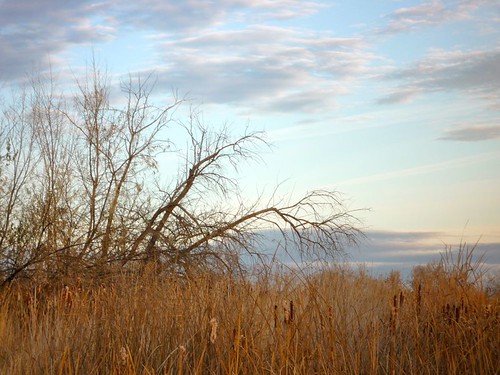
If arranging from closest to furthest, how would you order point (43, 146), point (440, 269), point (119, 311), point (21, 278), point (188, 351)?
1. point (188, 351)
2. point (119, 311)
3. point (440, 269)
4. point (21, 278)
5. point (43, 146)

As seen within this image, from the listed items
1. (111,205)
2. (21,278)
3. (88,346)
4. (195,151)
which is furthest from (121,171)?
(88,346)

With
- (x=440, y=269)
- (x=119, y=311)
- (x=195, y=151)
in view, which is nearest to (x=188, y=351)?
(x=119, y=311)

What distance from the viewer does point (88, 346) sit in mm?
5617

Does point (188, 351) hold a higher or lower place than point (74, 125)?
lower

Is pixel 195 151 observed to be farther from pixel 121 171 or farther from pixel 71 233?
pixel 71 233

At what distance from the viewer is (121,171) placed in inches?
513

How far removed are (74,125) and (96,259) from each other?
3.24m

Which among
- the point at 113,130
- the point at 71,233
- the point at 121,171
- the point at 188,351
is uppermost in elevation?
the point at 113,130

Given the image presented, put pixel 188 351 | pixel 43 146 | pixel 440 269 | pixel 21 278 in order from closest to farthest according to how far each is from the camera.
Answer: pixel 188 351 → pixel 440 269 → pixel 21 278 → pixel 43 146

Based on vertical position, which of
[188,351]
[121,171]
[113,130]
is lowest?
[188,351]

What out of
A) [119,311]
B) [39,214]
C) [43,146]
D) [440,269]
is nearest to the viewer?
[119,311]

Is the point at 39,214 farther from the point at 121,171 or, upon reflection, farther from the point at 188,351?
the point at 188,351

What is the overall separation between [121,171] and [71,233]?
5.41 feet

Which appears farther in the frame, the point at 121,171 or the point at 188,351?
the point at 121,171
